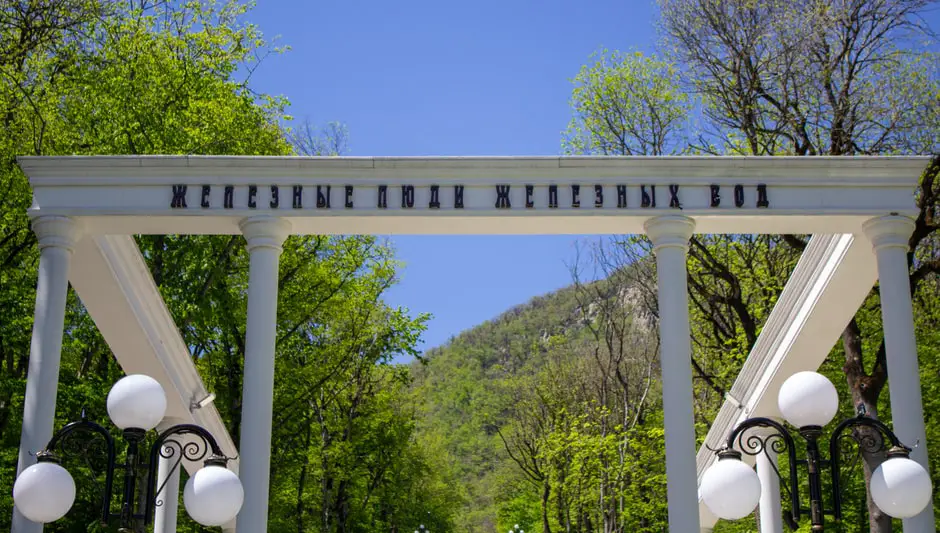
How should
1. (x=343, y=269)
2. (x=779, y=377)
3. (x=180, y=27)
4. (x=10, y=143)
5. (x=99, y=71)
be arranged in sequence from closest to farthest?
(x=779, y=377)
(x=10, y=143)
(x=99, y=71)
(x=180, y=27)
(x=343, y=269)

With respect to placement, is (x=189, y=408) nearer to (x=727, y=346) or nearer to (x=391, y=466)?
(x=727, y=346)

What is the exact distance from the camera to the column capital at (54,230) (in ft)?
41.4

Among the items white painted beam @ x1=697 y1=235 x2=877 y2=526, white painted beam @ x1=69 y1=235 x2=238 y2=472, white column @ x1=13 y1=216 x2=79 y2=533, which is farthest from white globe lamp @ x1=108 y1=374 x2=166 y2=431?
white painted beam @ x1=697 y1=235 x2=877 y2=526

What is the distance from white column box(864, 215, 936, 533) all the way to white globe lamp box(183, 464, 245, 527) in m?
7.61

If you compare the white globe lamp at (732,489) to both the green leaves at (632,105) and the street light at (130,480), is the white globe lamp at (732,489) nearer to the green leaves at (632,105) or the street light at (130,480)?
the street light at (130,480)

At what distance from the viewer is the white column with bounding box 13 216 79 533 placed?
12.2 metres

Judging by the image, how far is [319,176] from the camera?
41.9ft

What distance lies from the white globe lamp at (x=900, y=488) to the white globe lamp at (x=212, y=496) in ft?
16.2

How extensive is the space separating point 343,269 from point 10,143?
10645 millimetres

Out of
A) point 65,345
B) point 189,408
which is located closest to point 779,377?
point 189,408

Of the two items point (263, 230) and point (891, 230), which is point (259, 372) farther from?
point (891, 230)

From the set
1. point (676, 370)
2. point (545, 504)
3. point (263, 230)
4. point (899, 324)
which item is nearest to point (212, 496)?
point (263, 230)

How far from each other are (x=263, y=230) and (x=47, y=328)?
2.73 metres

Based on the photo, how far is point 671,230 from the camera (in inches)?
500
